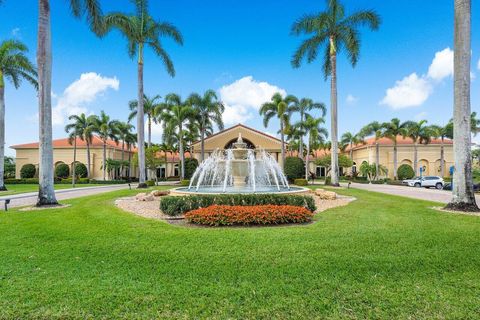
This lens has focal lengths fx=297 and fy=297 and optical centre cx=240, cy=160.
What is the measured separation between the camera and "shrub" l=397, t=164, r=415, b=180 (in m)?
42.6

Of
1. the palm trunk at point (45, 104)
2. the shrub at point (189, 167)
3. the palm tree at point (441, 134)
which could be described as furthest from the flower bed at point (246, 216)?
the palm tree at point (441, 134)

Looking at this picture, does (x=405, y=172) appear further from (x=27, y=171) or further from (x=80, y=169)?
(x=27, y=171)

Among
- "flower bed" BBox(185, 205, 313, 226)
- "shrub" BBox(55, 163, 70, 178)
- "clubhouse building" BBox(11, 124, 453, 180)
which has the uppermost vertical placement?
"clubhouse building" BBox(11, 124, 453, 180)

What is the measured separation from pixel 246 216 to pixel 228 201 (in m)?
2.03

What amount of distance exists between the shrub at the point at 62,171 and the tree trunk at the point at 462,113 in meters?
47.2

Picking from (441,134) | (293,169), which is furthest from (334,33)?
(441,134)

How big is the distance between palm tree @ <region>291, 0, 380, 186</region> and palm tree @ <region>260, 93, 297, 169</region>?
943 cm

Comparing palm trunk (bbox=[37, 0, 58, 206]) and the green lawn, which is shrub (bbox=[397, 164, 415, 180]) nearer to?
the green lawn

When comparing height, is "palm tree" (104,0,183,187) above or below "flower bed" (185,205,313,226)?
above

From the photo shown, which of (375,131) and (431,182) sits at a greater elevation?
(375,131)

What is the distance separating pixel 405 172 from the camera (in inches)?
1684

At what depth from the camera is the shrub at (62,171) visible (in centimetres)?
4350

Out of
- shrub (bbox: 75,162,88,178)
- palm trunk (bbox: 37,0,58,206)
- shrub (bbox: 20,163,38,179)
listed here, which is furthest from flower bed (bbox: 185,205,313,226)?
shrub (bbox: 20,163,38,179)

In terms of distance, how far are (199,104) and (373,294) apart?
33.2 metres
